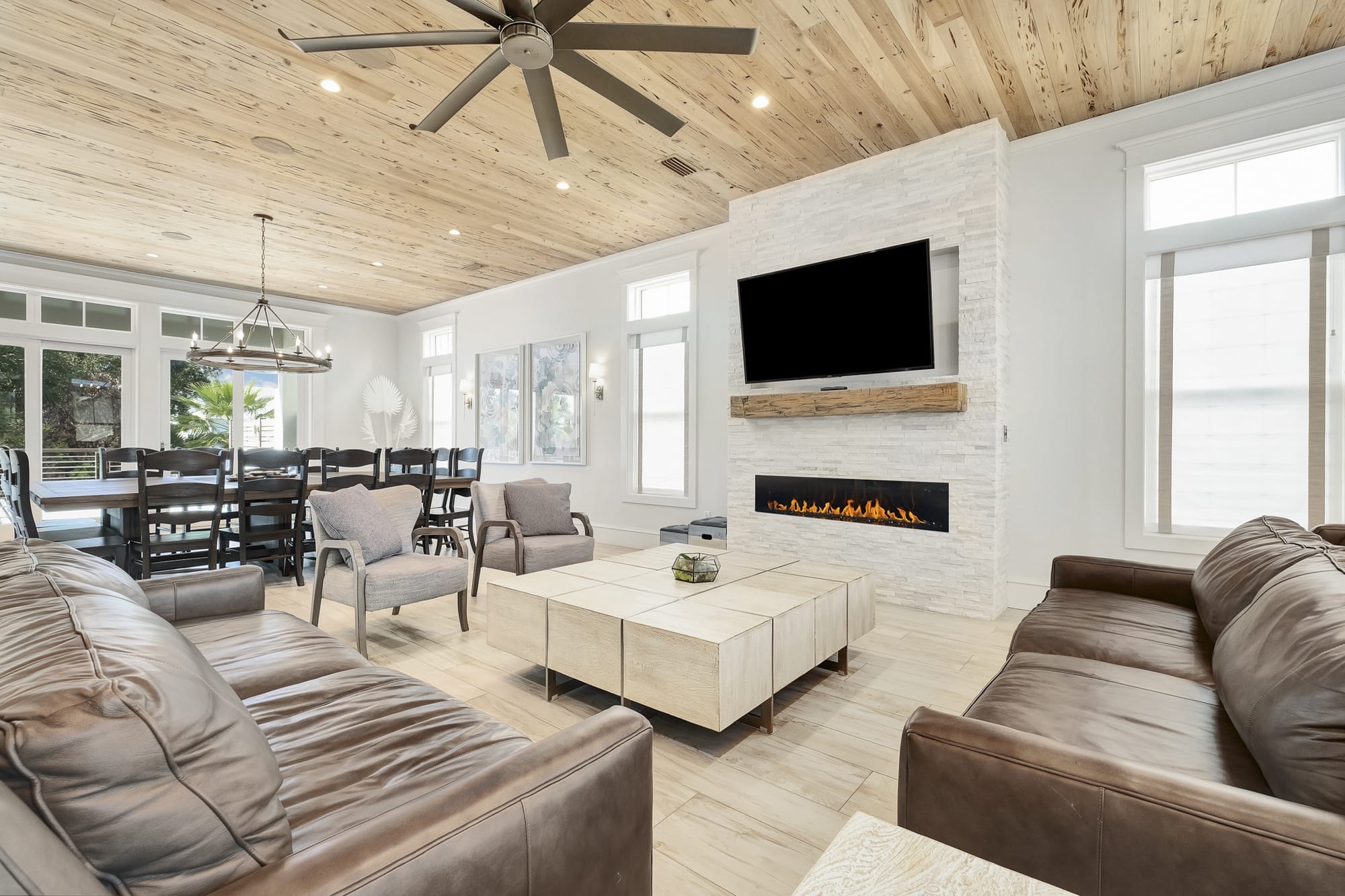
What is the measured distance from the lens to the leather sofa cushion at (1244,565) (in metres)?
1.67

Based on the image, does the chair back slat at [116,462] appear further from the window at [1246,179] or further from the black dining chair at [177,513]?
the window at [1246,179]

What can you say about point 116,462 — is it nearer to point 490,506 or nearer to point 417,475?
point 417,475

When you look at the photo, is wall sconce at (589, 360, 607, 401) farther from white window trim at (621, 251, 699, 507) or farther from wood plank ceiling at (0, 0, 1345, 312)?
wood plank ceiling at (0, 0, 1345, 312)

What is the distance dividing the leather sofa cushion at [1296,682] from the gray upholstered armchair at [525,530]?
10.9ft

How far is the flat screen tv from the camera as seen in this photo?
3.96 metres

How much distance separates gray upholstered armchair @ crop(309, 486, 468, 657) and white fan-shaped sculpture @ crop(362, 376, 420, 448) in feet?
19.2

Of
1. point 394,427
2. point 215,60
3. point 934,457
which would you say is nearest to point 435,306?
point 394,427

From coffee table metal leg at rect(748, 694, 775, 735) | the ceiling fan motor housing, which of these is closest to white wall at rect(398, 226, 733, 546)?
the ceiling fan motor housing

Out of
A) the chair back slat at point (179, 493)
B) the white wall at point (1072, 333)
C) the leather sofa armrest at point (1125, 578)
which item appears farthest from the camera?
the white wall at point (1072, 333)

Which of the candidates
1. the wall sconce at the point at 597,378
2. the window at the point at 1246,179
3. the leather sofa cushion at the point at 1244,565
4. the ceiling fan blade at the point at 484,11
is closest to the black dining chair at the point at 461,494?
the wall sconce at the point at 597,378

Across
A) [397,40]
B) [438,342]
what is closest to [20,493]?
[397,40]

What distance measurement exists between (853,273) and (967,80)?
1.23 metres

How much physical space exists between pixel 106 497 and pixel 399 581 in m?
1.99

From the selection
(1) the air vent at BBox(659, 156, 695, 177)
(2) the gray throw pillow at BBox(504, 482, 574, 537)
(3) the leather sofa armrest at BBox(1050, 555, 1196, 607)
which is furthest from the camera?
(2) the gray throw pillow at BBox(504, 482, 574, 537)
